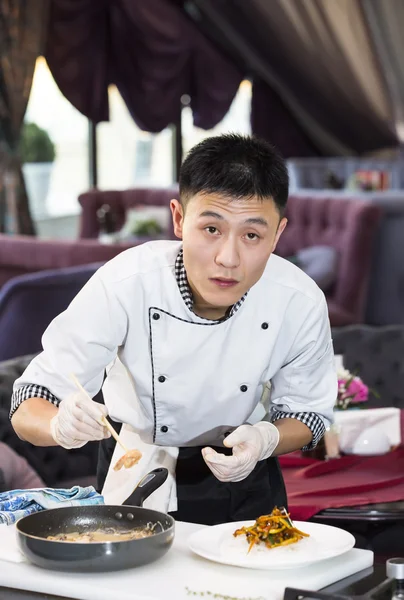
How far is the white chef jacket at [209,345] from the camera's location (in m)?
1.75

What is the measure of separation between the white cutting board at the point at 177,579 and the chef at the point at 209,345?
23 cm

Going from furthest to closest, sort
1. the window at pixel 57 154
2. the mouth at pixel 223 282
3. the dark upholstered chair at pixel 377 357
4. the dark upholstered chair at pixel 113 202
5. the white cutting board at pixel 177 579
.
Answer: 1. the window at pixel 57 154
2. the dark upholstered chair at pixel 113 202
3. the dark upholstered chair at pixel 377 357
4. the mouth at pixel 223 282
5. the white cutting board at pixel 177 579

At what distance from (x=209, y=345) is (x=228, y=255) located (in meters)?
0.24

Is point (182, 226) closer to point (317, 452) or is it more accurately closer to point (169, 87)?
point (317, 452)

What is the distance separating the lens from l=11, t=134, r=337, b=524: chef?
1601 millimetres

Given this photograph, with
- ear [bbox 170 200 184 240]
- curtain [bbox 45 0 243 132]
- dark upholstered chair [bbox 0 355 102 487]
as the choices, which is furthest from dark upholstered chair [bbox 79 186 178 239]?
ear [bbox 170 200 184 240]

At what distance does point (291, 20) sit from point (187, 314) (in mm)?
8226

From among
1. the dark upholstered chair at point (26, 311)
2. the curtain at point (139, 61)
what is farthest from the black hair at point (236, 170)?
the curtain at point (139, 61)

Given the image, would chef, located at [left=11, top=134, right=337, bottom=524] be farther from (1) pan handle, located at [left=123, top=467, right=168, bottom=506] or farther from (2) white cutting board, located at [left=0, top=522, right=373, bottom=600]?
(2) white cutting board, located at [left=0, top=522, right=373, bottom=600]

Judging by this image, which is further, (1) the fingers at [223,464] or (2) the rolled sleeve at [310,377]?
(2) the rolled sleeve at [310,377]

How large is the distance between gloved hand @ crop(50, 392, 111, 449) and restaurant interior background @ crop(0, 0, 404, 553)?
68.2 inches

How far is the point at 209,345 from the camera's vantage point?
175 cm

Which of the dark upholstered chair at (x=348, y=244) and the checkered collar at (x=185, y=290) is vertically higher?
the checkered collar at (x=185, y=290)

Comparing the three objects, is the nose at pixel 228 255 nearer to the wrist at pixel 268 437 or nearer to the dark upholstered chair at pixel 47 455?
the wrist at pixel 268 437
